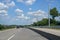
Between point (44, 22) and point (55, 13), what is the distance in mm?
30347

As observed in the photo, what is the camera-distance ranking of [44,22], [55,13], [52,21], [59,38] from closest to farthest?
[59,38] < [52,21] < [55,13] < [44,22]

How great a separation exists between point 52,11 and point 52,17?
7.92 metres

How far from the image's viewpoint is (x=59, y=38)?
19125 millimetres

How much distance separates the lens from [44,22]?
199250mm

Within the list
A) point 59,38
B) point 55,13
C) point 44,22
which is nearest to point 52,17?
point 55,13

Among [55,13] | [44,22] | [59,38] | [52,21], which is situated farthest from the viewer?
[44,22]

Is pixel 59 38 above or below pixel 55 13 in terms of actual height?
below

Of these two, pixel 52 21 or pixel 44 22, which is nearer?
pixel 52 21

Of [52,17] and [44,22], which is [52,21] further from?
[44,22]

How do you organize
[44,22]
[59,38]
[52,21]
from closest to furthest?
[59,38]
[52,21]
[44,22]

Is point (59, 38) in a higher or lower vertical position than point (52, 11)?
lower

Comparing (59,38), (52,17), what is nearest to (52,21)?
(52,17)

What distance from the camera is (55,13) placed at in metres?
A: 171

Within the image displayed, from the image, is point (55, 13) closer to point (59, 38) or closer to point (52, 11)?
point (52, 11)
